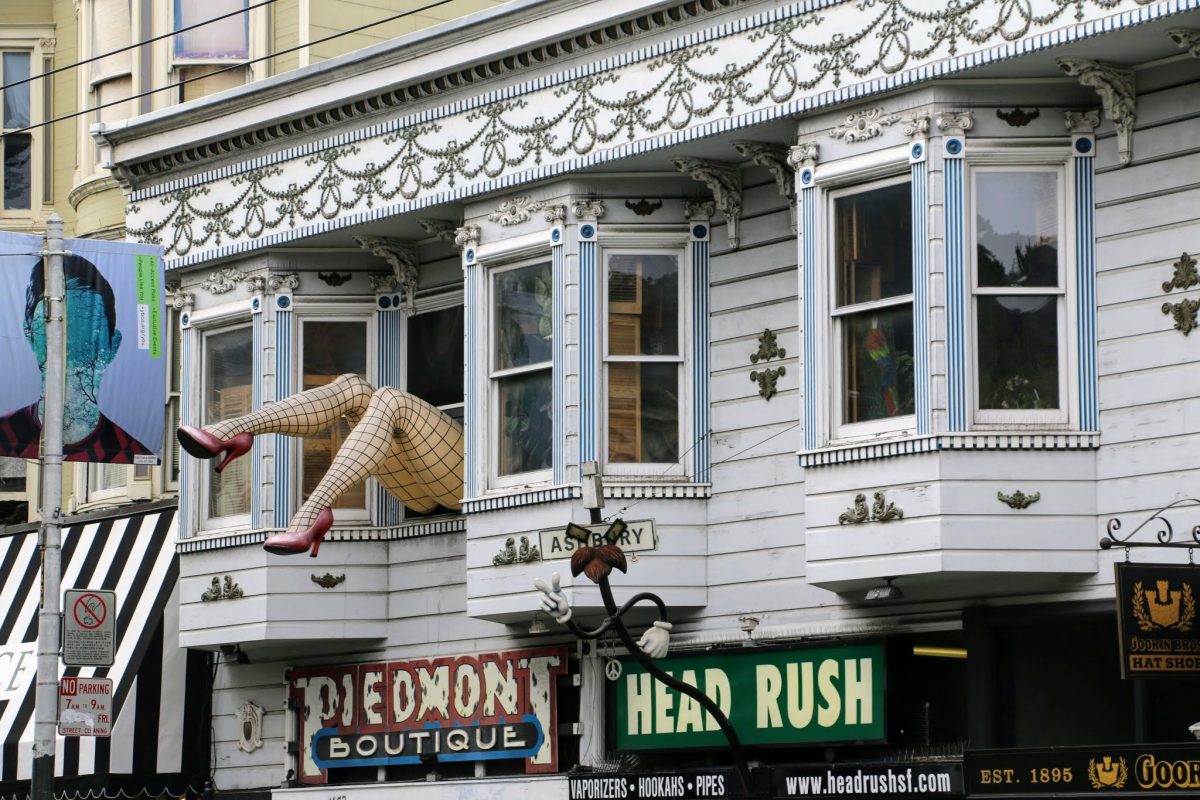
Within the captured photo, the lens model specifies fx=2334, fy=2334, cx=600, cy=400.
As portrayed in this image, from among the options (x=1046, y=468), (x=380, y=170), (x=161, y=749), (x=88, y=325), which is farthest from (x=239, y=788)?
Answer: (x=1046, y=468)

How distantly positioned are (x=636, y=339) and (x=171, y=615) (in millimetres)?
6969

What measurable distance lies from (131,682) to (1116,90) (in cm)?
1200

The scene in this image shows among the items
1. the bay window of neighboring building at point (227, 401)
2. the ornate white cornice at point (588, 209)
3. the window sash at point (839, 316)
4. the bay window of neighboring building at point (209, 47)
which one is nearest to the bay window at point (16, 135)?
the bay window of neighboring building at point (209, 47)

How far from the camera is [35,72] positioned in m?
30.6

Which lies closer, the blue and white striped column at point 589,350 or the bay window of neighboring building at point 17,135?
the blue and white striped column at point 589,350

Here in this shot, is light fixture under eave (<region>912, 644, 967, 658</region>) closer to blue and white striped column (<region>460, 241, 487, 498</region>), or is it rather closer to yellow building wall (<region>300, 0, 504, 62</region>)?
blue and white striped column (<region>460, 241, 487, 498</region>)

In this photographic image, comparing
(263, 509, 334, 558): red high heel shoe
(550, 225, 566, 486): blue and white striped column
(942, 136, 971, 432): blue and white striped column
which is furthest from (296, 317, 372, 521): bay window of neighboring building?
(942, 136, 971, 432): blue and white striped column

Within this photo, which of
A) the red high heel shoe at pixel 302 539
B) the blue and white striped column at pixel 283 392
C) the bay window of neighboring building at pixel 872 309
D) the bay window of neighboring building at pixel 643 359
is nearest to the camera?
the bay window of neighboring building at pixel 872 309

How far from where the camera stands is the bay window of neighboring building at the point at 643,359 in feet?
64.3

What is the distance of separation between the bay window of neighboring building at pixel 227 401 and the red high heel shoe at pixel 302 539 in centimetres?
220

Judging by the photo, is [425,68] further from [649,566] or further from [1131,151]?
[1131,151]

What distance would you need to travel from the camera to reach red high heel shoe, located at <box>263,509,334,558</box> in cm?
2031

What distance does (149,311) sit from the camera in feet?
72.9

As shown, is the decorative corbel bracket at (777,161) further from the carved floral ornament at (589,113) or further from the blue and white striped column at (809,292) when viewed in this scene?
the blue and white striped column at (809,292)
